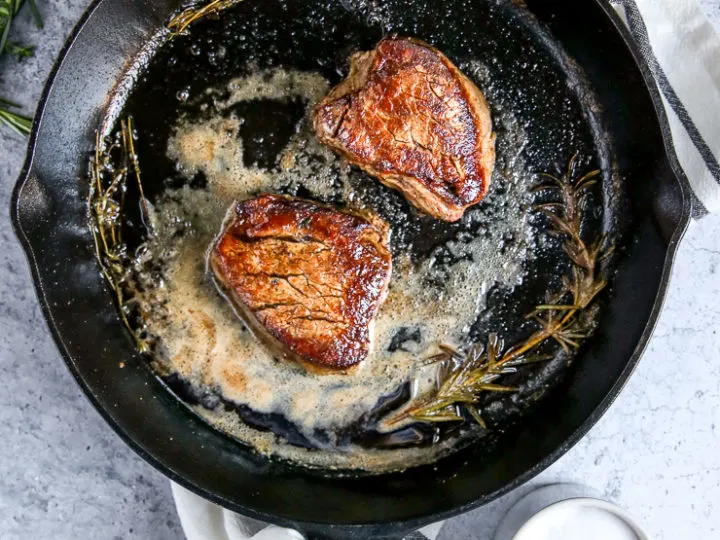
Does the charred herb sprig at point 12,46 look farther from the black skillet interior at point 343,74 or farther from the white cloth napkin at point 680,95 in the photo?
the white cloth napkin at point 680,95

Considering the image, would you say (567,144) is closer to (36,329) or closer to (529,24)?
(529,24)

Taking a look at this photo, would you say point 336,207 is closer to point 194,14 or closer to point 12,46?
point 194,14

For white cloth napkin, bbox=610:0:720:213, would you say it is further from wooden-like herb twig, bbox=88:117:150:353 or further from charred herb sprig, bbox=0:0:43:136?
charred herb sprig, bbox=0:0:43:136

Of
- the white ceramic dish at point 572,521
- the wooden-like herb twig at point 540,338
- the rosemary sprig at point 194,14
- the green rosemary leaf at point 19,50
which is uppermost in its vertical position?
the rosemary sprig at point 194,14

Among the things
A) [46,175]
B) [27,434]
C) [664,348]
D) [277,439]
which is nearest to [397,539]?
[277,439]

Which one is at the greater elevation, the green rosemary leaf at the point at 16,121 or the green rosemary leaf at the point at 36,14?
the green rosemary leaf at the point at 36,14

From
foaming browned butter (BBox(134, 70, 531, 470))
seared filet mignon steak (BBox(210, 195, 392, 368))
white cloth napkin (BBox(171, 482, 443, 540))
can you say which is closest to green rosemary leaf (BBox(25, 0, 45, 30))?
foaming browned butter (BBox(134, 70, 531, 470))

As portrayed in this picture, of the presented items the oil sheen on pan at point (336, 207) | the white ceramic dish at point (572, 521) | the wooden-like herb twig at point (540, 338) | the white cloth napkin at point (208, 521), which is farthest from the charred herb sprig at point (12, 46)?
the white ceramic dish at point (572, 521)
